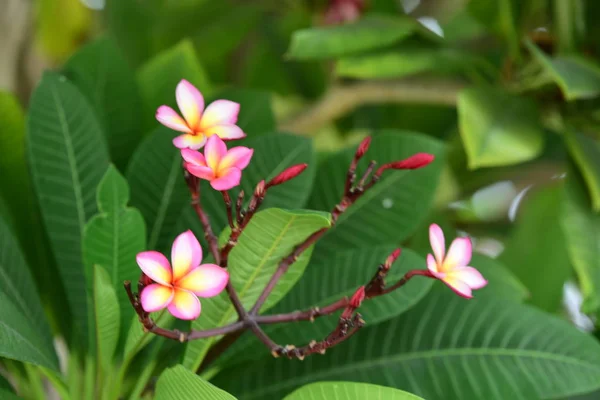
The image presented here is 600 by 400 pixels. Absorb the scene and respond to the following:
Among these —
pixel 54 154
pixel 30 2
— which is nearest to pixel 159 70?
pixel 54 154

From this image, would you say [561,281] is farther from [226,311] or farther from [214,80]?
[214,80]

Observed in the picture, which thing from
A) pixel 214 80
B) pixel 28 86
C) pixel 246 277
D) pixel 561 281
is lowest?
pixel 561 281

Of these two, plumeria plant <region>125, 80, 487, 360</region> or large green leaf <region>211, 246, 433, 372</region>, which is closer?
plumeria plant <region>125, 80, 487, 360</region>

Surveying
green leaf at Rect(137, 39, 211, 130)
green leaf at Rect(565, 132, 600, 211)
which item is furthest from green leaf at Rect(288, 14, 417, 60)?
green leaf at Rect(565, 132, 600, 211)

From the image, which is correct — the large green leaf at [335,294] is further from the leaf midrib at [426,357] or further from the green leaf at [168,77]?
the green leaf at [168,77]

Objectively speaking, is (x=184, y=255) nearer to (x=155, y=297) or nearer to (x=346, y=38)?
(x=155, y=297)

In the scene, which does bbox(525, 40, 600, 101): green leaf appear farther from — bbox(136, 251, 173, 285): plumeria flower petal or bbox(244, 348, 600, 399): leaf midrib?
bbox(136, 251, 173, 285): plumeria flower petal
